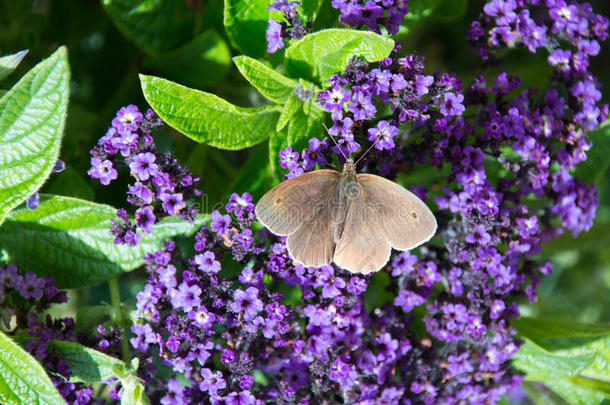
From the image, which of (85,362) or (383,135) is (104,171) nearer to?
(85,362)

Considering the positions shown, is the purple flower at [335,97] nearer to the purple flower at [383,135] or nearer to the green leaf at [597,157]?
the purple flower at [383,135]

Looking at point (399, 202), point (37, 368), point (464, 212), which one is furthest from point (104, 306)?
point (464, 212)

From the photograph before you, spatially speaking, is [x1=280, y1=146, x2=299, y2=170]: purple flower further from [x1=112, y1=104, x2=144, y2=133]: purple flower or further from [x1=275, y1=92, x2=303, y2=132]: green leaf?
[x1=112, y1=104, x2=144, y2=133]: purple flower

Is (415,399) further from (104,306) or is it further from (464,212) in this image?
(104,306)

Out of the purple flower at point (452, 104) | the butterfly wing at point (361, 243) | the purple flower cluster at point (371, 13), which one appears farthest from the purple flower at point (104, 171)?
the purple flower at point (452, 104)

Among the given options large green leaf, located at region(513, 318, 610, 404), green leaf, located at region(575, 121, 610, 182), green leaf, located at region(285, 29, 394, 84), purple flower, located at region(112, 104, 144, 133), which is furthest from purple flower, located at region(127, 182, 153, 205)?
green leaf, located at region(575, 121, 610, 182)

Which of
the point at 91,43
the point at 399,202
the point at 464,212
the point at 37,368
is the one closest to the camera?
the point at 37,368

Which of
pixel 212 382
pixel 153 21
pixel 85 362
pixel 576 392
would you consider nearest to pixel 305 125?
pixel 153 21
